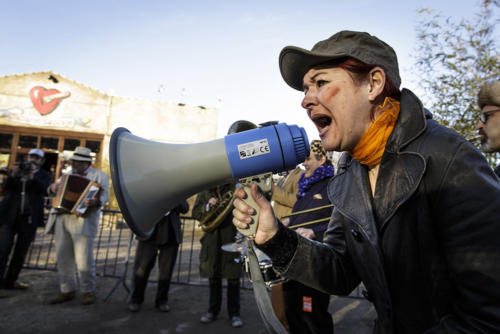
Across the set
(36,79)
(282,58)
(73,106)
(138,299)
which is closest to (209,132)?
(73,106)

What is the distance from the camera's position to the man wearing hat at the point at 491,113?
7.95ft

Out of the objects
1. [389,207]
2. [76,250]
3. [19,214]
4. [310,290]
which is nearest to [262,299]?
[389,207]

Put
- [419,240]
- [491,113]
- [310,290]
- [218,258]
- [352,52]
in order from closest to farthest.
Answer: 1. [419,240]
2. [352,52]
3. [491,113]
4. [310,290]
5. [218,258]

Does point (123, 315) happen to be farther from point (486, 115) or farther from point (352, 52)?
point (486, 115)

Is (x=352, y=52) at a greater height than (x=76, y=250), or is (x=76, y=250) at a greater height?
(x=352, y=52)

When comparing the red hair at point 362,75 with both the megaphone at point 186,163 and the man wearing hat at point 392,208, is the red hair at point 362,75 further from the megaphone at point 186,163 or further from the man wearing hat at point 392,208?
the megaphone at point 186,163

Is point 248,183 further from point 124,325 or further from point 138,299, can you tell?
point 138,299

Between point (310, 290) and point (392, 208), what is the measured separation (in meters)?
1.79

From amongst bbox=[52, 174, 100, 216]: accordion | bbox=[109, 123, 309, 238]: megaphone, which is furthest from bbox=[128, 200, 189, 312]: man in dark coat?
bbox=[109, 123, 309, 238]: megaphone

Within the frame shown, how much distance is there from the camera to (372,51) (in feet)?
4.18

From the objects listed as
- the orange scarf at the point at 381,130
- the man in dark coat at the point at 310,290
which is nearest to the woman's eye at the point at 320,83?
the orange scarf at the point at 381,130

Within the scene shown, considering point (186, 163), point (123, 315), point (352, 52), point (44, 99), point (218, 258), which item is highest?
point (44, 99)

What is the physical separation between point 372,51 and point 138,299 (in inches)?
181

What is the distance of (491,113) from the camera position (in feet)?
8.16
